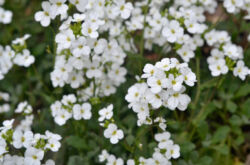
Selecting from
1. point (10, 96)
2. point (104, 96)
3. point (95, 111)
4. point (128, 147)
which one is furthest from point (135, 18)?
point (10, 96)

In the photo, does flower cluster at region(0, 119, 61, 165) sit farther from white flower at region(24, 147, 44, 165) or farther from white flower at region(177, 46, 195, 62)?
white flower at region(177, 46, 195, 62)

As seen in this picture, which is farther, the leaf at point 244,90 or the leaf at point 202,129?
the leaf at point 244,90


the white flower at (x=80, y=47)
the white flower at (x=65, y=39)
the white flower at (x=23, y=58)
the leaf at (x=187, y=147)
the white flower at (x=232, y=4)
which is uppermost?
the white flower at (x=232, y=4)

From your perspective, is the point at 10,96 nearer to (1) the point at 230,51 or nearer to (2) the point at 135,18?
(2) the point at 135,18

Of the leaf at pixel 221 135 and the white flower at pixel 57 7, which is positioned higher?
the white flower at pixel 57 7

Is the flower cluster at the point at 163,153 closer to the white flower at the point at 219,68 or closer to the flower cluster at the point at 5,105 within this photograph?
the white flower at the point at 219,68

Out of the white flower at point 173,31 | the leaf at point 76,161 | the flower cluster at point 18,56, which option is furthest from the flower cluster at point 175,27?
the leaf at point 76,161

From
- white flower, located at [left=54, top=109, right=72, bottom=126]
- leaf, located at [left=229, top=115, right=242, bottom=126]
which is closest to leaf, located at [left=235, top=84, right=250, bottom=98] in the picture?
leaf, located at [left=229, top=115, right=242, bottom=126]
